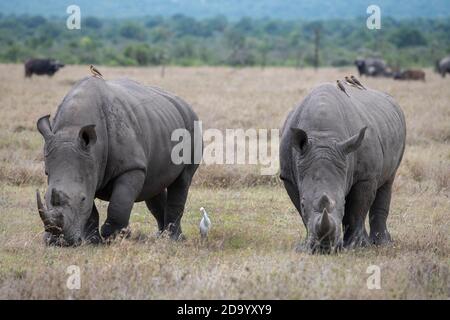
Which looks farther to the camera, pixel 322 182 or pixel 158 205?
pixel 158 205

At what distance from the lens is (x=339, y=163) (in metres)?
7.82

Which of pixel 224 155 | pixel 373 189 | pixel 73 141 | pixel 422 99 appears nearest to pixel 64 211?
pixel 73 141

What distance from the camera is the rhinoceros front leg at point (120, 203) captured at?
8336 mm

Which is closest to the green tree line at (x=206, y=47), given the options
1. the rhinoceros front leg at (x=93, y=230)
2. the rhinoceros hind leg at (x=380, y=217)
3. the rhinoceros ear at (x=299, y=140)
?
the rhinoceros hind leg at (x=380, y=217)

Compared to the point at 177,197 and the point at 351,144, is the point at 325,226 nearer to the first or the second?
the point at 351,144

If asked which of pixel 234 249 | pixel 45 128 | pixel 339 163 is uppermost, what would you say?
pixel 45 128

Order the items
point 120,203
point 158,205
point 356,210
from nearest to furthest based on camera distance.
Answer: point 120,203
point 356,210
point 158,205

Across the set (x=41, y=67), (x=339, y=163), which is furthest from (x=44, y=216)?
(x=41, y=67)

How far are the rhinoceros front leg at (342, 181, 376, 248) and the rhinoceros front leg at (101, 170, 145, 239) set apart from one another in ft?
6.95

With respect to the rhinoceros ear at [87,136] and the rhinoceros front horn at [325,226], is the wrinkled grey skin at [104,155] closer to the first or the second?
the rhinoceros ear at [87,136]

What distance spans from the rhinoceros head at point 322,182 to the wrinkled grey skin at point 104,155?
1.68 metres

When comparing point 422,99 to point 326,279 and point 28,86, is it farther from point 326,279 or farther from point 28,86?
point 326,279

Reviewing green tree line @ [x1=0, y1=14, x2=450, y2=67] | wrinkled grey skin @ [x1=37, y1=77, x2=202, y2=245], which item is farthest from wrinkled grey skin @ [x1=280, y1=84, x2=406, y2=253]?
green tree line @ [x1=0, y1=14, x2=450, y2=67]

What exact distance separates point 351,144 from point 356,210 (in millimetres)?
926
